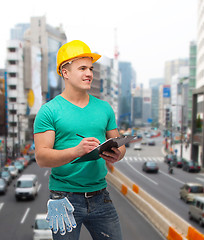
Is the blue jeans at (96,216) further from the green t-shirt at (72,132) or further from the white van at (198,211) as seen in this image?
the white van at (198,211)

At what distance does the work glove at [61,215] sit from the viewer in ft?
9.96

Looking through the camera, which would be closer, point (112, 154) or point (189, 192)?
point (112, 154)

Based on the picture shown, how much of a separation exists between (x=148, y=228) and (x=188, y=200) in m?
10.8

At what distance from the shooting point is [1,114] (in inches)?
3248

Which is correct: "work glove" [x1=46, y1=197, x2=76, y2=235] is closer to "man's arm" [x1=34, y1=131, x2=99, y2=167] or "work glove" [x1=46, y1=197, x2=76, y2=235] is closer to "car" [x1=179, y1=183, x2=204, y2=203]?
"man's arm" [x1=34, y1=131, x2=99, y2=167]

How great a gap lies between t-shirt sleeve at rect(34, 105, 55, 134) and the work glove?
660 mm

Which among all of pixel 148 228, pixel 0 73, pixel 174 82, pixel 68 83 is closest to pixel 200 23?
pixel 148 228

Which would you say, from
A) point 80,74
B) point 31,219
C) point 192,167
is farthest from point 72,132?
point 192,167

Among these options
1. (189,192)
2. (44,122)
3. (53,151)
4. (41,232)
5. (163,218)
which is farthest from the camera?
(189,192)

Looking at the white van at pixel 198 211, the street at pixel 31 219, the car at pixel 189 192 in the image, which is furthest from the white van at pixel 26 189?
the white van at pixel 198 211

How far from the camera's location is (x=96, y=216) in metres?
3.17

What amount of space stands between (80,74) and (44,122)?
57cm

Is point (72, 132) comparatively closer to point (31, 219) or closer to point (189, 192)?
point (31, 219)

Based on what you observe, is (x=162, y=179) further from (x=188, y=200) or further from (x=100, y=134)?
(x=100, y=134)
